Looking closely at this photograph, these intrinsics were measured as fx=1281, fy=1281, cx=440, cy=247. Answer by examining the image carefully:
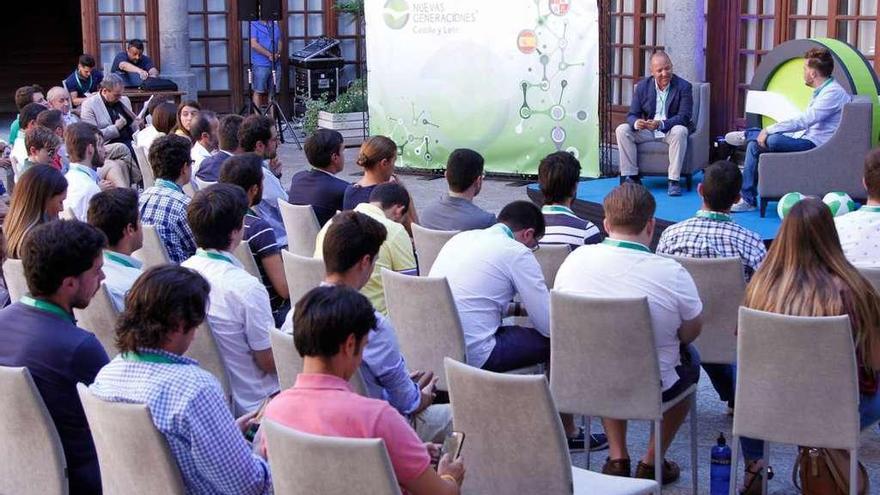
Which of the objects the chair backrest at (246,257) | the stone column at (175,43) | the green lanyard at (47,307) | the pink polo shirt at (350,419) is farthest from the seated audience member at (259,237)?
the stone column at (175,43)

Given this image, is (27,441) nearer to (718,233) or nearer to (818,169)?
(718,233)

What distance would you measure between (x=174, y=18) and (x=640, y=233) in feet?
39.9

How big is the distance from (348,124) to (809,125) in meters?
6.36

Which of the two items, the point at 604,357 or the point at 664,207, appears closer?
the point at 604,357

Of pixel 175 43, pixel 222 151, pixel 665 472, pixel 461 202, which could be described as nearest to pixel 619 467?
pixel 665 472

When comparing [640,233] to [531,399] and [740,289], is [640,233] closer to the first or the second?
[740,289]

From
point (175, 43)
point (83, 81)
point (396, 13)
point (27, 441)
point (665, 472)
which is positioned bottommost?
point (665, 472)

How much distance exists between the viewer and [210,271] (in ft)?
14.5

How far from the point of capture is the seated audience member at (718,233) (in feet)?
16.7

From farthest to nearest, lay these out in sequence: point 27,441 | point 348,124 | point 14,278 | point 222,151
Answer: point 348,124, point 222,151, point 14,278, point 27,441

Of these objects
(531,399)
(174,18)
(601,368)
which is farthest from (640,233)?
(174,18)

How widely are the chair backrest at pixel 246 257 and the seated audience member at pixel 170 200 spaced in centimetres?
52

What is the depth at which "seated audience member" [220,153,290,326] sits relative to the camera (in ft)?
18.6

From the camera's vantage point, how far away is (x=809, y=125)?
30.1 feet
